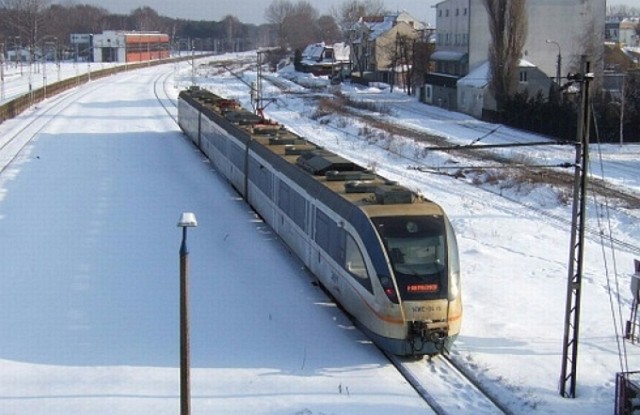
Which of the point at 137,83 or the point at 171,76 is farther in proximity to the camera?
the point at 171,76

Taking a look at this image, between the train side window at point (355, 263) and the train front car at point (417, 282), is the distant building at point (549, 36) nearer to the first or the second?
the train side window at point (355, 263)

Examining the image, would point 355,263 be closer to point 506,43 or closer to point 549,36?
point 506,43

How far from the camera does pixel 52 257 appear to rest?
21.7m

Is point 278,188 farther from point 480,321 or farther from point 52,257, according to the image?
point 480,321

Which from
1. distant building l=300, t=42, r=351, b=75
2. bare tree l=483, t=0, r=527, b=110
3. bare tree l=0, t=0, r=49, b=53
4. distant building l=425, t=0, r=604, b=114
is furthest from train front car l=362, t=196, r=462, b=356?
bare tree l=0, t=0, r=49, b=53

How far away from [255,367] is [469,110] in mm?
53920

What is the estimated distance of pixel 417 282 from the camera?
14617mm

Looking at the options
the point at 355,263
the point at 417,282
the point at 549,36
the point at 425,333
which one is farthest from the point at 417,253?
the point at 549,36

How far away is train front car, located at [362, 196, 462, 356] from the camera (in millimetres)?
14516

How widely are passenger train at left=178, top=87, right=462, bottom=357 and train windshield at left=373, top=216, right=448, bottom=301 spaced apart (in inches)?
0.6

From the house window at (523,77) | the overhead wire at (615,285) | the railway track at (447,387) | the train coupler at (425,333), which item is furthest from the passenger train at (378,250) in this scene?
the house window at (523,77)

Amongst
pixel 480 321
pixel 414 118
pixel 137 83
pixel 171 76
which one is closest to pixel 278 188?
pixel 480 321

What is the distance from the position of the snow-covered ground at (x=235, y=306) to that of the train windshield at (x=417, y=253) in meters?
1.33

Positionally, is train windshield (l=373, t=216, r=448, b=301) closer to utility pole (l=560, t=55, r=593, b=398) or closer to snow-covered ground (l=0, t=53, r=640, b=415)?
snow-covered ground (l=0, t=53, r=640, b=415)
